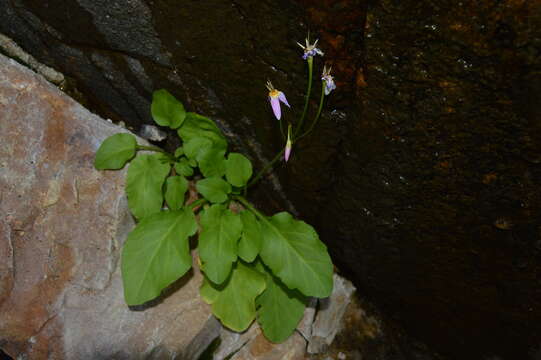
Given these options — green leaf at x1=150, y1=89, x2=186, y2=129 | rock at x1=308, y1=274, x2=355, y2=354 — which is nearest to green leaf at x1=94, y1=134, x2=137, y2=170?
green leaf at x1=150, y1=89, x2=186, y2=129

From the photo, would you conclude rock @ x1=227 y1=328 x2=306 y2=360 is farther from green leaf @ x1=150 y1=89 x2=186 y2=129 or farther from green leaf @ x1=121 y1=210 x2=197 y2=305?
green leaf @ x1=150 y1=89 x2=186 y2=129

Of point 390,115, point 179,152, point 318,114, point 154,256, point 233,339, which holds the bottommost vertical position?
point 233,339

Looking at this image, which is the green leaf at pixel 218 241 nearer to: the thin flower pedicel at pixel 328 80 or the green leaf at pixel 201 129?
the green leaf at pixel 201 129

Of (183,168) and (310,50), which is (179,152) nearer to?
(183,168)

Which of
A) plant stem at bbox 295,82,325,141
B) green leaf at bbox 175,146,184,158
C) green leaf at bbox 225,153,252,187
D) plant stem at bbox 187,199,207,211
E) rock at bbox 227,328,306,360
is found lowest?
rock at bbox 227,328,306,360

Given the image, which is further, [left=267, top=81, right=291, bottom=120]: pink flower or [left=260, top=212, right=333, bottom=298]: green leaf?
[left=260, top=212, right=333, bottom=298]: green leaf

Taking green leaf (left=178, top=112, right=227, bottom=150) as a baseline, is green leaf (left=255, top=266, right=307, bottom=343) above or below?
below

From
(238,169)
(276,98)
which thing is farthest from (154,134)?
(276,98)

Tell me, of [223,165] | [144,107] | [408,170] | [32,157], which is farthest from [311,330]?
[32,157]
